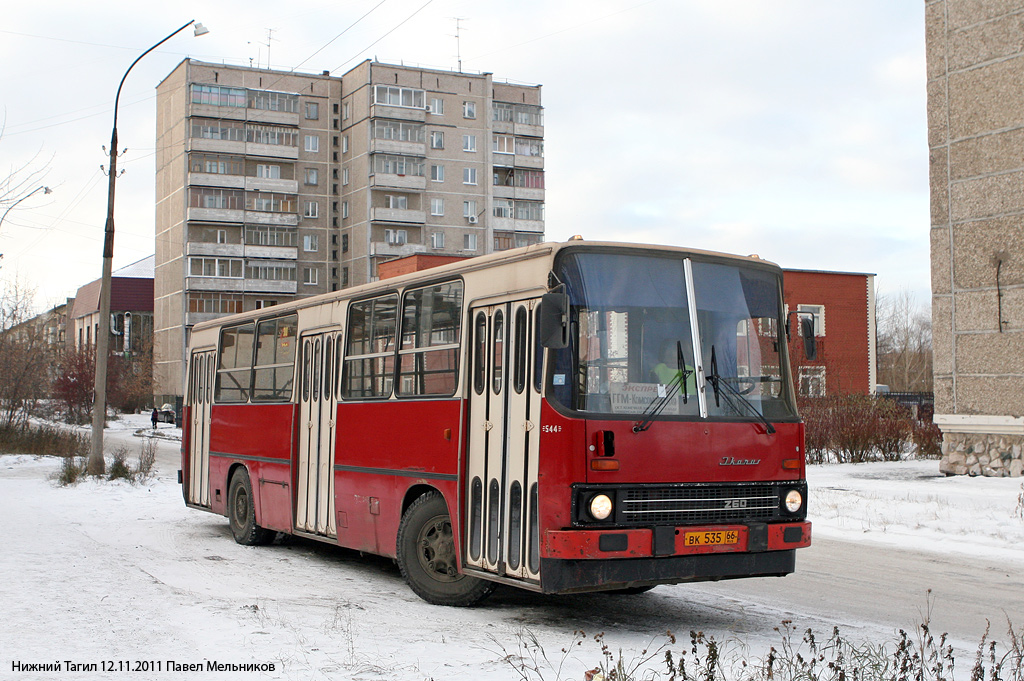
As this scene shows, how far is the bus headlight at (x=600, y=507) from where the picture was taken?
7.63 metres

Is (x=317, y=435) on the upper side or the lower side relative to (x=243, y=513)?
upper

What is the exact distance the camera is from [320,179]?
90625 mm

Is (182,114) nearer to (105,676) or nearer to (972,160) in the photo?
(972,160)

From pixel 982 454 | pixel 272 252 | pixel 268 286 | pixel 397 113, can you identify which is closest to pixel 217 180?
pixel 272 252

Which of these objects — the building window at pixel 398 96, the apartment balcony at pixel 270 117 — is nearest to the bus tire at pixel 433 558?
the building window at pixel 398 96

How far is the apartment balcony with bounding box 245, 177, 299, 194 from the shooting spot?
86.8 m

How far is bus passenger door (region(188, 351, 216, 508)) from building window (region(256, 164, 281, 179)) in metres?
74.3

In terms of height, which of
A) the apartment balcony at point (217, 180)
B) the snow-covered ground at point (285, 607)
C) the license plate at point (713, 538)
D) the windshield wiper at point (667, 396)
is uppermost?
the apartment balcony at point (217, 180)

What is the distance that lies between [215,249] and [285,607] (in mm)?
80968

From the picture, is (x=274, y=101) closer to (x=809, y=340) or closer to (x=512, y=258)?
(x=512, y=258)

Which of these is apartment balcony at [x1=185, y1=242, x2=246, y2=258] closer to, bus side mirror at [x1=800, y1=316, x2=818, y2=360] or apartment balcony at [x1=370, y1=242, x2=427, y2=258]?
apartment balcony at [x1=370, y1=242, x2=427, y2=258]

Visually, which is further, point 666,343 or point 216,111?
point 216,111

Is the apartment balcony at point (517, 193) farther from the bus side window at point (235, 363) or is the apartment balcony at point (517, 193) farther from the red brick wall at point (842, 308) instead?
the bus side window at point (235, 363)

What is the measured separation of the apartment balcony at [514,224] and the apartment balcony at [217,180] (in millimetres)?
20957
